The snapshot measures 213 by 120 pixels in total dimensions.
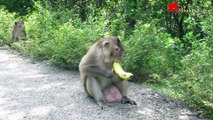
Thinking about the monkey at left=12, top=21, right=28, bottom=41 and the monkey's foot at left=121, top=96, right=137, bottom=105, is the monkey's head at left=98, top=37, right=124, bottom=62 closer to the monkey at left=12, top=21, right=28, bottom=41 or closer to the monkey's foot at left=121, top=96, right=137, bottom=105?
the monkey's foot at left=121, top=96, right=137, bottom=105

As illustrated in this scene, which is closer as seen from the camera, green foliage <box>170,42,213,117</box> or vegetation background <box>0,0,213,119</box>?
green foliage <box>170,42,213,117</box>

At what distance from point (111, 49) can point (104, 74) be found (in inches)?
17.7

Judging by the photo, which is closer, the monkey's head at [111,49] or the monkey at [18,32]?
the monkey's head at [111,49]

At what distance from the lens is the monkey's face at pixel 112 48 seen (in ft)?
20.9

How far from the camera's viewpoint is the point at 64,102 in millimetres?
7090

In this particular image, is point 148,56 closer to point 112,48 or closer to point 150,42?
point 150,42

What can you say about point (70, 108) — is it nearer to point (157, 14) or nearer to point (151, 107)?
point (151, 107)

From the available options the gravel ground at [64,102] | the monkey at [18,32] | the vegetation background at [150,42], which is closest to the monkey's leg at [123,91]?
the gravel ground at [64,102]

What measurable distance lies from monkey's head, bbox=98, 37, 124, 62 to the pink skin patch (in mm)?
597

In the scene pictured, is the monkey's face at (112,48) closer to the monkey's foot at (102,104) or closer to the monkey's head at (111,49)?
the monkey's head at (111,49)

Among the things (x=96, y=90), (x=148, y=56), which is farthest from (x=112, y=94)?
(x=148, y=56)

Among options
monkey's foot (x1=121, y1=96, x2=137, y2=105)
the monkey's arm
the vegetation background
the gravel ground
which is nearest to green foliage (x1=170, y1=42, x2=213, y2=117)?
the vegetation background

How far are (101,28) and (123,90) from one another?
3.66 meters

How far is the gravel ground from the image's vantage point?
6.38m
